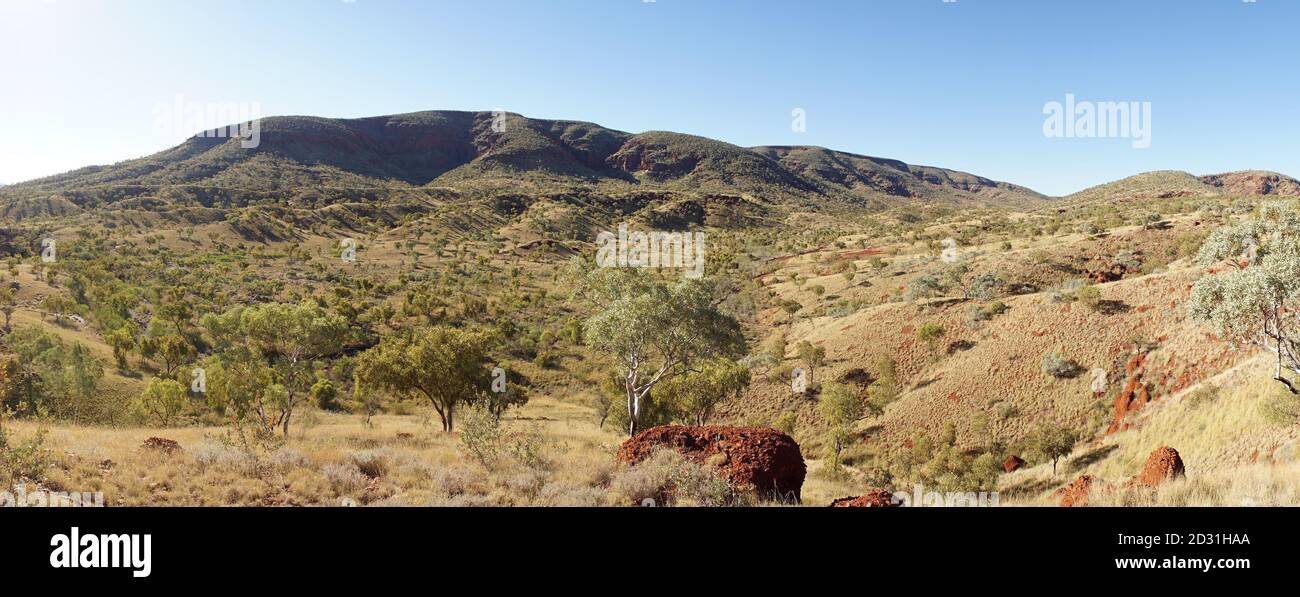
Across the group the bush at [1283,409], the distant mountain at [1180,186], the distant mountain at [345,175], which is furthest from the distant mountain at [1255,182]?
the bush at [1283,409]

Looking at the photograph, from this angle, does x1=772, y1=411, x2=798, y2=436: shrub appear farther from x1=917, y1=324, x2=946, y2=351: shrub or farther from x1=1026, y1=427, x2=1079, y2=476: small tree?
x1=1026, y1=427, x2=1079, y2=476: small tree

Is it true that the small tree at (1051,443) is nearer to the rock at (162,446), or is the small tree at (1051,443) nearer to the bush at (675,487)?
the bush at (675,487)

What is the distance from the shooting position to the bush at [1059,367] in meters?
25.1

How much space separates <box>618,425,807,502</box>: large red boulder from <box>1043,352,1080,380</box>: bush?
20929mm

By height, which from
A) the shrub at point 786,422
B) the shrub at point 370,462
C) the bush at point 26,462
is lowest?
the shrub at point 786,422

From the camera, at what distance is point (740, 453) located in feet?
35.0

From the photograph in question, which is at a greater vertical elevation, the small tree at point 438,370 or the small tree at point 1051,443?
the small tree at point 438,370

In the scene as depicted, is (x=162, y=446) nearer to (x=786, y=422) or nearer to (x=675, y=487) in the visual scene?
(x=675, y=487)

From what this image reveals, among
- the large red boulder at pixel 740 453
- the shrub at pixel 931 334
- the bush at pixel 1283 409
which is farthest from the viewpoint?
the shrub at pixel 931 334

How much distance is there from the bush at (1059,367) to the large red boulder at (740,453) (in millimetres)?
20929

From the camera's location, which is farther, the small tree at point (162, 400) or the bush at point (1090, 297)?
the bush at point (1090, 297)

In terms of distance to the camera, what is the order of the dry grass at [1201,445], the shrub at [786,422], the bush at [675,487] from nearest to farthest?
the bush at [675,487] → the dry grass at [1201,445] → the shrub at [786,422]
